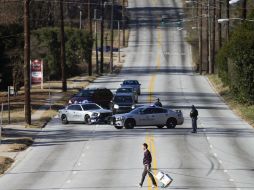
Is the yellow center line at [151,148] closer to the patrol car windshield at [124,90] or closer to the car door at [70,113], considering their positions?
the car door at [70,113]

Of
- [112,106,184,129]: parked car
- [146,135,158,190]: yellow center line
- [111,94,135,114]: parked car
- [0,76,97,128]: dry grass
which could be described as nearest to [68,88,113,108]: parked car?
[0,76,97,128]: dry grass

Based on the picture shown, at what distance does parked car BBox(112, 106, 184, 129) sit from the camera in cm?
5050

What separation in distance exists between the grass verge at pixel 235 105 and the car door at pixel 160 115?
6.38 m

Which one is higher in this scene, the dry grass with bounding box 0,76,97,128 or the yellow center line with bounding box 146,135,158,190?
the dry grass with bounding box 0,76,97,128

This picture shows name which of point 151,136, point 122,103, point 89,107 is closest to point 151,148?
point 151,136

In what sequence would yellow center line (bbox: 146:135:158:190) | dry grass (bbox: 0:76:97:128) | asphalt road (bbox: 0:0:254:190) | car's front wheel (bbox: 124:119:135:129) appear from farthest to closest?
dry grass (bbox: 0:76:97:128)
car's front wheel (bbox: 124:119:135:129)
asphalt road (bbox: 0:0:254:190)
yellow center line (bbox: 146:135:158:190)

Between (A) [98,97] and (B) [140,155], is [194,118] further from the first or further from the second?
(A) [98,97]

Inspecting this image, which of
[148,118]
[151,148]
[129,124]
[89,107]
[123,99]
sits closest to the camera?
[151,148]

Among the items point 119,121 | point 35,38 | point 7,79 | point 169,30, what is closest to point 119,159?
point 119,121

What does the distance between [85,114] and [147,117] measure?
19.0 feet

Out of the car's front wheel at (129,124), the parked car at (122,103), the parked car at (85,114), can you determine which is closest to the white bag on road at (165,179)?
the car's front wheel at (129,124)

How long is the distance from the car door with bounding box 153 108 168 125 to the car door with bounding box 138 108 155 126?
0.63ft

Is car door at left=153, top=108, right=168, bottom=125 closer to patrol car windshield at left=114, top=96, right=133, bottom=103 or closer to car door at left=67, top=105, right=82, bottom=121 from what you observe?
car door at left=67, top=105, right=82, bottom=121

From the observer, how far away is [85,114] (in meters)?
55.0
